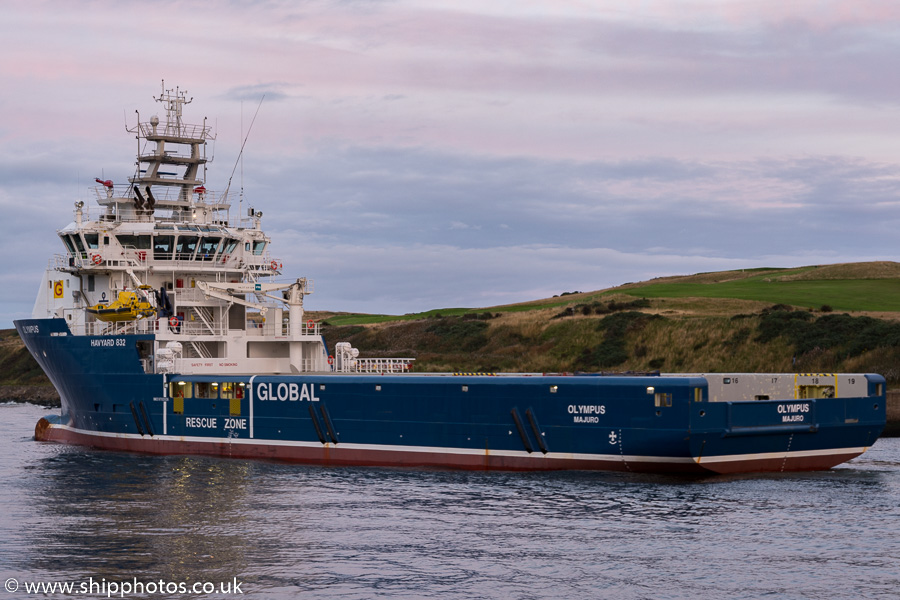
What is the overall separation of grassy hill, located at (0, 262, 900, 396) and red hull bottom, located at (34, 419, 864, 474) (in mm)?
25812

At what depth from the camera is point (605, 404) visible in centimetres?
2858

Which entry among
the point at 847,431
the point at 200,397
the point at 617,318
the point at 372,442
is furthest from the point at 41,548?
the point at 617,318

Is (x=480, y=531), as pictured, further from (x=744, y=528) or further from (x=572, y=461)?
(x=572, y=461)

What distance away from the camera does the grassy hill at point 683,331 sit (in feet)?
196

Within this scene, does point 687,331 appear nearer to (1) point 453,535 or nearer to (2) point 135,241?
(2) point 135,241

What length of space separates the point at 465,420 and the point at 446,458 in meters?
1.38

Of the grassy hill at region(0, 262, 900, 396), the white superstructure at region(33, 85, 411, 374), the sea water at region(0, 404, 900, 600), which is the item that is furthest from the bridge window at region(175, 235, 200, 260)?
the grassy hill at region(0, 262, 900, 396)

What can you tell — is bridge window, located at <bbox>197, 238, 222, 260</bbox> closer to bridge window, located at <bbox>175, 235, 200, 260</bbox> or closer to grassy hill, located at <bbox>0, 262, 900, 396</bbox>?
bridge window, located at <bbox>175, 235, 200, 260</bbox>

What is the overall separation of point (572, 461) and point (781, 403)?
599 centimetres

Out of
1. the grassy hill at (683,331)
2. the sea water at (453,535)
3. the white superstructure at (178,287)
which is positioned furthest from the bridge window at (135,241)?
the grassy hill at (683,331)

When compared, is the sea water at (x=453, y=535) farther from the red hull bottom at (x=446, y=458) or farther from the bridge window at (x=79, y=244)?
the bridge window at (x=79, y=244)

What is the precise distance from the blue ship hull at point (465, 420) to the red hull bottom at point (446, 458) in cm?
4

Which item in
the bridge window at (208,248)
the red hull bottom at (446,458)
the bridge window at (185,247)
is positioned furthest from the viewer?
the bridge window at (208,248)

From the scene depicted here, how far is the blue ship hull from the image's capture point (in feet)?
91.0
